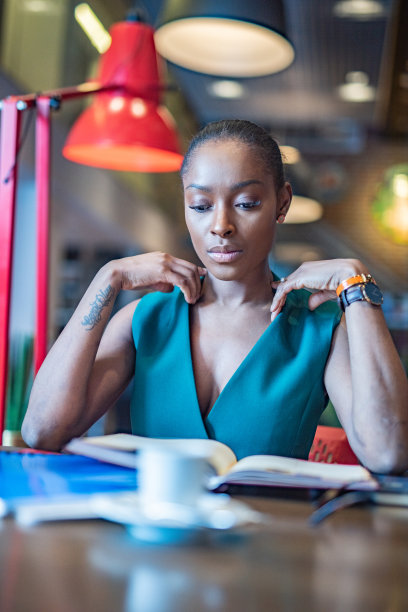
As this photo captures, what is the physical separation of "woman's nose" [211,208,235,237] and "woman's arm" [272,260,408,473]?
19cm

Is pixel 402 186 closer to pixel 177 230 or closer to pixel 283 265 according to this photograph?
pixel 283 265

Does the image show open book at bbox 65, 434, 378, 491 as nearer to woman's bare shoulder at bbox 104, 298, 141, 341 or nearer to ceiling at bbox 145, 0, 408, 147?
woman's bare shoulder at bbox 104, 298, 141, 341

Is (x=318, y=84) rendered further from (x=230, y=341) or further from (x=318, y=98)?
(x=230, y=341)

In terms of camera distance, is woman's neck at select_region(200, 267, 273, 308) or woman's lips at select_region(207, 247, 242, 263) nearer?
woman's lips at select_region(207, 247, 242, 263)

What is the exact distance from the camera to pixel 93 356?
1.48 metres

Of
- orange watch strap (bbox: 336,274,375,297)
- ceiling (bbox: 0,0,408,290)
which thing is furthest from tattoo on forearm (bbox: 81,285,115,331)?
ceiling (bbox: 0,0,408,290)

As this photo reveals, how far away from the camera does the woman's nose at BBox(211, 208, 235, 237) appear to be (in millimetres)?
1445

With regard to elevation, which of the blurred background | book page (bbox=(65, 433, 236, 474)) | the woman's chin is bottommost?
book page (bbox=(65, 433, 236, 474))

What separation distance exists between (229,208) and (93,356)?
1.33 feet

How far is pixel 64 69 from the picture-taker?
5285mm

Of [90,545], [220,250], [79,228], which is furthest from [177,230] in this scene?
[90,545]

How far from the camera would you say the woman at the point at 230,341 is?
142cm

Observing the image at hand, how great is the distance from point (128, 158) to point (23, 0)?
186 centimetres

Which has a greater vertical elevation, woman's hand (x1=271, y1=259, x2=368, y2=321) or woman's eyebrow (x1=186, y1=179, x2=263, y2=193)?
woman's eyebrow (x1=186, y1=179, x2=263, y2=193)
